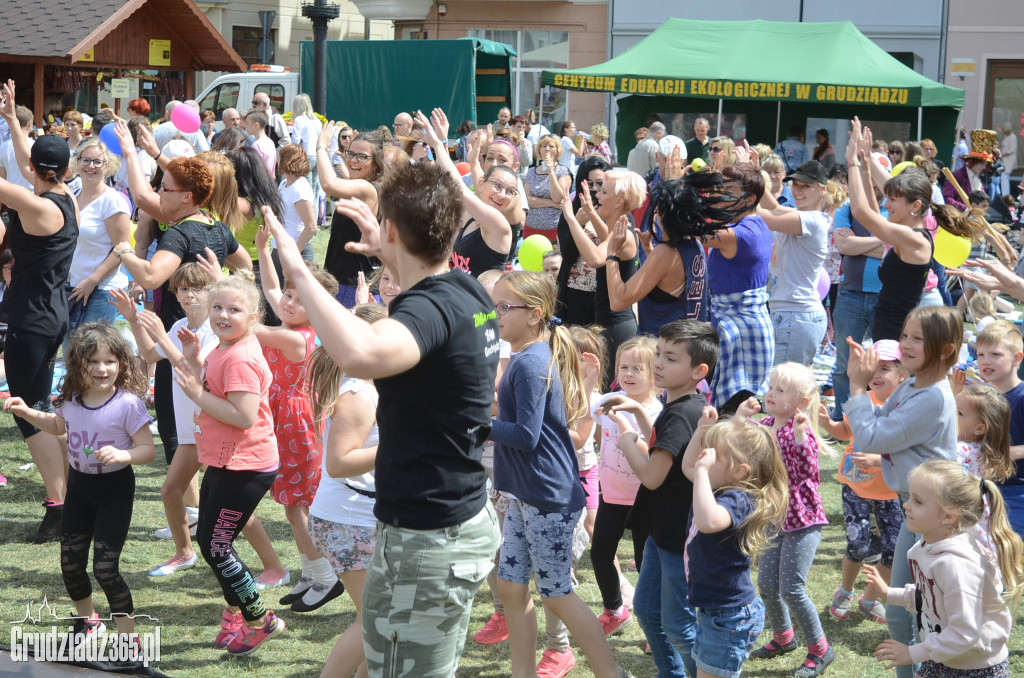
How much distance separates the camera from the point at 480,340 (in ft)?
9.05

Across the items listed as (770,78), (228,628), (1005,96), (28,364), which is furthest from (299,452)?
(1005,96)

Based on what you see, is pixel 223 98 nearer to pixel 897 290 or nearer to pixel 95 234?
pixel 95 234

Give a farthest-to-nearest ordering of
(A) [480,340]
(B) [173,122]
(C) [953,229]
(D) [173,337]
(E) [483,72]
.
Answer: (E) [483,72] < (B) [173,122] < (C) [953,229] < (D) [173,337] < (A) [480,340]

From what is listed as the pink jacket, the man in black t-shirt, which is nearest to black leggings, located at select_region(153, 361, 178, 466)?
the man in black t-shirt

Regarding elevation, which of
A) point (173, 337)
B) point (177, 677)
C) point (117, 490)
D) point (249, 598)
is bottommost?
point (177, 677)

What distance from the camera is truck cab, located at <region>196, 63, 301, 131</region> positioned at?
66.8 ft

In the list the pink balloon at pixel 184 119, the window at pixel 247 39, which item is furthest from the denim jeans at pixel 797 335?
the window at pixel 247 39

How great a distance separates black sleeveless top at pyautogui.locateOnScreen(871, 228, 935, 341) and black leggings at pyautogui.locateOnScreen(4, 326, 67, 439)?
15.4 feet

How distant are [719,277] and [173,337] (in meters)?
2.84

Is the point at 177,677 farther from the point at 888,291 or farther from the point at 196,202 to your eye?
the point at 888,291

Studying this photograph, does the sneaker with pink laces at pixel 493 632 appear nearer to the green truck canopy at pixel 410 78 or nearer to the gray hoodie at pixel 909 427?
the gray hoodie at pixel 909 427

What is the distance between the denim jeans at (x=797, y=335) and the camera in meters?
6.92

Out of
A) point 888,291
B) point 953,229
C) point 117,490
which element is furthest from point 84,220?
point 953,229

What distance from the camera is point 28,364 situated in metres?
5.50
